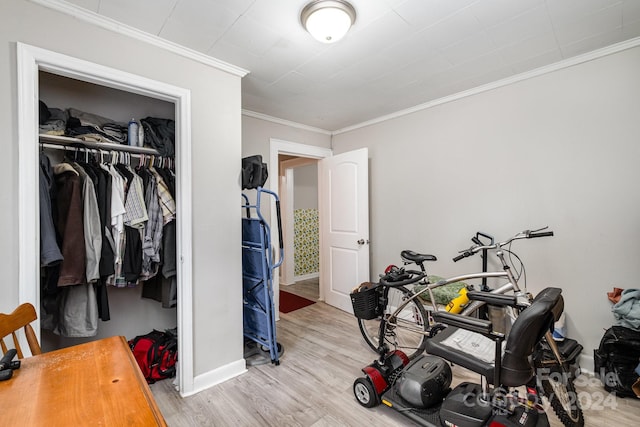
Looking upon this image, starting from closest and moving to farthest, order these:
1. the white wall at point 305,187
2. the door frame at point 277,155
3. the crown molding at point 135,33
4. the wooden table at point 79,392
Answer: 1. the wooden table at point 79,392
2. the crown molding at point 135,33
3. the door frame at point 277,155
4. the white wall at point 305,187

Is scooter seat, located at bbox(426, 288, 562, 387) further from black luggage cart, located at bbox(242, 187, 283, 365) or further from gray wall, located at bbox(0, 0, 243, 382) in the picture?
gray wall, located at bbox(0, 0, 243, 382)

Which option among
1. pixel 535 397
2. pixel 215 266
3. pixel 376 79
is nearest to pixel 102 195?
pixel 215 266

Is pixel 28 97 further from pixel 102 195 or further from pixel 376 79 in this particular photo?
pixel 376 79

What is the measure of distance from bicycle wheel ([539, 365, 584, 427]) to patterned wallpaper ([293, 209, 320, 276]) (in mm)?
4158

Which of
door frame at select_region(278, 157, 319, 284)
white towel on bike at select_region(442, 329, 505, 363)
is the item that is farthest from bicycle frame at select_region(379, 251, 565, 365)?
door frame at select_region(278, 157, 319, 284)

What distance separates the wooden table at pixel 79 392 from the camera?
0.73m

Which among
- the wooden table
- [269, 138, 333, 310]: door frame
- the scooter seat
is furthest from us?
[269, 138, 333, 310]: door frame

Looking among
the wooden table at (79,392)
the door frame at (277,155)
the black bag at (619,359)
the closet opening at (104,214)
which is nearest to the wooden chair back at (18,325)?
the wooden table at (79,392)

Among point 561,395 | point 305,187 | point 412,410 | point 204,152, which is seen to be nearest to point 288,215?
point 305,187

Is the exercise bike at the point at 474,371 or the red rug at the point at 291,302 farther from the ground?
the exercise bike at the point at 474,371

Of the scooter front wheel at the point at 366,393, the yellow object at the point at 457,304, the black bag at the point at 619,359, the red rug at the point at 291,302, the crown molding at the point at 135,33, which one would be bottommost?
the red rug at the point at 291,302

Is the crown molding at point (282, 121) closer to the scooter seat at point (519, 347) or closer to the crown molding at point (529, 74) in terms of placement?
the crown molding at point (529, 74)

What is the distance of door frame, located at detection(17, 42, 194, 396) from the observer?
1.50m

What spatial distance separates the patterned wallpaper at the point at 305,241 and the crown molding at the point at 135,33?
341 cm
